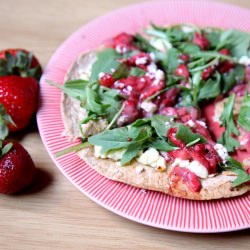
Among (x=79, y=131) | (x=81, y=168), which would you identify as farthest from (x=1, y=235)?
(x=79, y=131)

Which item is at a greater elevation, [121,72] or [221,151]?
[121,72]

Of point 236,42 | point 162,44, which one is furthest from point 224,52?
point 162,44

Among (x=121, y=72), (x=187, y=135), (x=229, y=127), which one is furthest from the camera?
(x=121, y=72)

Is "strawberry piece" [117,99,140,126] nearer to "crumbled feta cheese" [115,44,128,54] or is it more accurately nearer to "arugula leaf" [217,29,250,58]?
"crumbled feta cheese" [115,44,128,54]

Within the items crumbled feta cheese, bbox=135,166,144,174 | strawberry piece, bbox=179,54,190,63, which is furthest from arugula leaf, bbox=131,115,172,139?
strawberry piece, bbox=179,54,190,63

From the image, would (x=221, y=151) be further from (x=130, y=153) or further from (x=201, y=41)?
(x=201, y=41)

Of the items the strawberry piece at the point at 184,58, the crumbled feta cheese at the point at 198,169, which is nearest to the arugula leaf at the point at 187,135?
the crumbled feta cheese at the point at 198,169

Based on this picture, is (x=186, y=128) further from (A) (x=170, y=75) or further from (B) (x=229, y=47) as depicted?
(B) (x=229, y=47)

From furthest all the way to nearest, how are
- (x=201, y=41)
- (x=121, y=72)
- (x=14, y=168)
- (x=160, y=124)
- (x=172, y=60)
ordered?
(x=201, y=41) < (x=172, y=60) < (x=121, y=72) < (x=160, y=124) < (x=14, y=168)
